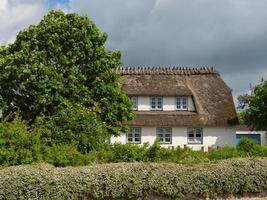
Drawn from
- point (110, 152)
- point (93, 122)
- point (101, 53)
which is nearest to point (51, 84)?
point (101, 53)

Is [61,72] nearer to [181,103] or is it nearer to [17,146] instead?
[17,146]

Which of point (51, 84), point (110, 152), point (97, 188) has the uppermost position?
point (51, 84)

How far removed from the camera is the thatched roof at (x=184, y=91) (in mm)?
44969

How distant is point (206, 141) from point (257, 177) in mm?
26693

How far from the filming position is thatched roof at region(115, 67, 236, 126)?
148 feet

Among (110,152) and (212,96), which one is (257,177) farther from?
(212,96)

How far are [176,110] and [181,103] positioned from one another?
905 millimetres

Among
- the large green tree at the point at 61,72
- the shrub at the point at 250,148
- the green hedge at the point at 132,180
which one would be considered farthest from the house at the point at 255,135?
the green hedge at the point at 132,180

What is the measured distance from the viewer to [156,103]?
46.3 m

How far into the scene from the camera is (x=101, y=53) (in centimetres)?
3350

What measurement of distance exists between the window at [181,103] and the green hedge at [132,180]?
27531 millimetres

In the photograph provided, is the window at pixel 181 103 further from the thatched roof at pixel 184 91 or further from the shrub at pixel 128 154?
the shrub at pixel 128 154

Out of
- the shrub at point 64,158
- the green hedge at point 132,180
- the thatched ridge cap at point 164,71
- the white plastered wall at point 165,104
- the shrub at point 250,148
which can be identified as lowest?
the green hedge at point 132,180

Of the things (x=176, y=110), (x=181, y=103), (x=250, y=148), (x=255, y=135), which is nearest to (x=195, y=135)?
(x=176, y=110)
